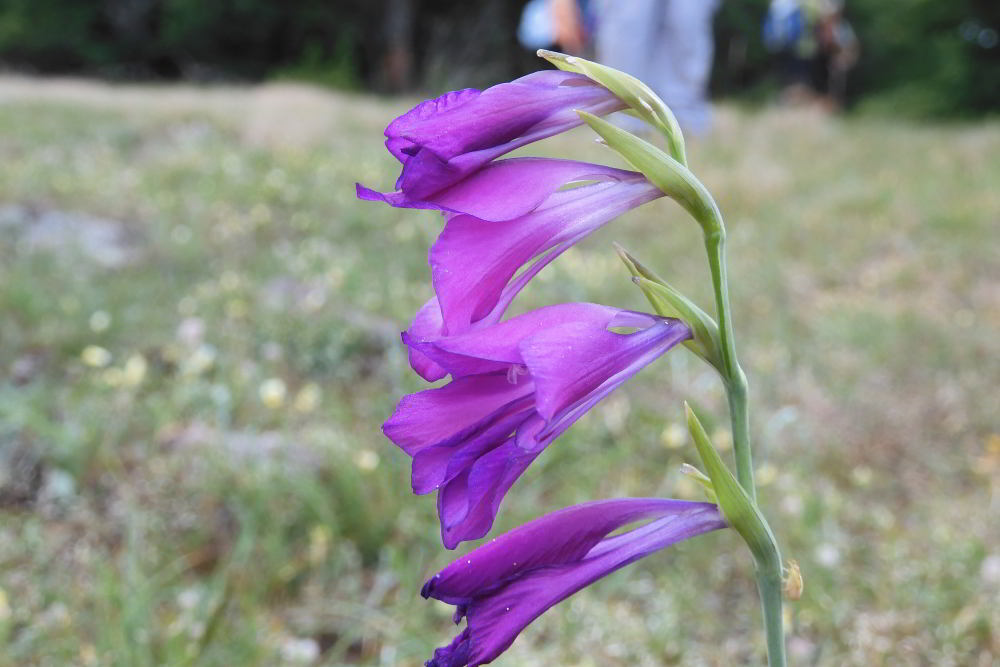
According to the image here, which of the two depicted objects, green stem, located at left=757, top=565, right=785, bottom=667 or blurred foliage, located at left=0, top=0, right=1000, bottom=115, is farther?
blurred foliage, located at left=0, top=0, right=1000, bottom=115

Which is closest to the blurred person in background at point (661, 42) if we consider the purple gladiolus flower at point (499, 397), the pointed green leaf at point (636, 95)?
the pointed green leaf at point (636, 95)

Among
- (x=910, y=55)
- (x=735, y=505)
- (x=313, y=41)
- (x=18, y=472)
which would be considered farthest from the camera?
(x=313, y=41)

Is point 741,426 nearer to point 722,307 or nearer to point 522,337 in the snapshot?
point 722,307

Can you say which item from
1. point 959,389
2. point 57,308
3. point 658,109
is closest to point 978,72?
point 959,389

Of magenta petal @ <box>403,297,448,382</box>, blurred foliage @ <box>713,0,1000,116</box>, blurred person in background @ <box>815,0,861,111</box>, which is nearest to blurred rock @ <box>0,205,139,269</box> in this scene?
magenta petal @ <box>403,297,448,382</box>

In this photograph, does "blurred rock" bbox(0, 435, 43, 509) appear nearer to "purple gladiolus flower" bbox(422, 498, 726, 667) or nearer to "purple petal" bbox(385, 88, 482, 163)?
"purple gladiolus flower" bbox(422, 498, 726, 667)

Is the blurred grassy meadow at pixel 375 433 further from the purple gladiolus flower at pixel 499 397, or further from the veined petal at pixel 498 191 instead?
the veined petal at pixel 498 191

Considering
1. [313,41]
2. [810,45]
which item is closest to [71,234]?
[810,45]
